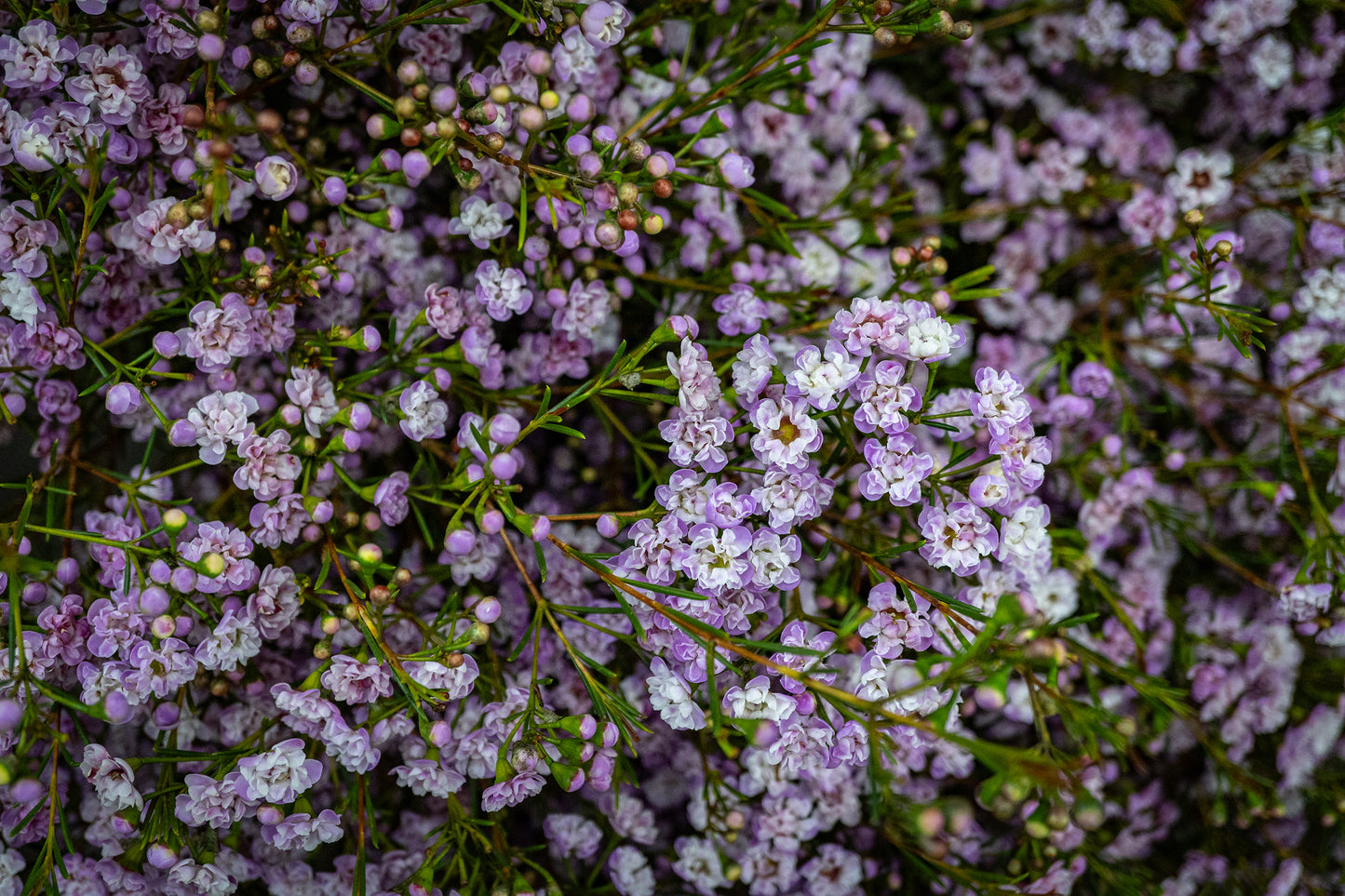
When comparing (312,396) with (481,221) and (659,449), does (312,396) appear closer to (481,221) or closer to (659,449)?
(481,221)

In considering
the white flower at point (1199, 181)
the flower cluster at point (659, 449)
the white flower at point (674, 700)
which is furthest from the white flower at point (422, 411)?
the white flower at point (1199, 181)

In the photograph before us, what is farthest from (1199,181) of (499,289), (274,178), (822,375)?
(274,178)

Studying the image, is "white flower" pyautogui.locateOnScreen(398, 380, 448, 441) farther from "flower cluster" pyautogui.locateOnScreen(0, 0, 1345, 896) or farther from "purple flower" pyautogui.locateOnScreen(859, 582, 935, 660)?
"purple flower" pyautogui.locateOnScreen(859, 582, 935, 660)

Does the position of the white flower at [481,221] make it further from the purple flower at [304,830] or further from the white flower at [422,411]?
the purple flower at [304,830]

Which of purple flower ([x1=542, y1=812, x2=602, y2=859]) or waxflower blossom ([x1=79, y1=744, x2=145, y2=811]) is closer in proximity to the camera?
waxflower blossom ([x1=79, y1=744, x2=145, y2=811])

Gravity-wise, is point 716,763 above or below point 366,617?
below

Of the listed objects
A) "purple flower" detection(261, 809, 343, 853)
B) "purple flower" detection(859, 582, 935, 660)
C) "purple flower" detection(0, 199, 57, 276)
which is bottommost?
"purple flower" detection(261, 809, 343, 853)

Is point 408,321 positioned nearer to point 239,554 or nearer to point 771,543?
point 239,554

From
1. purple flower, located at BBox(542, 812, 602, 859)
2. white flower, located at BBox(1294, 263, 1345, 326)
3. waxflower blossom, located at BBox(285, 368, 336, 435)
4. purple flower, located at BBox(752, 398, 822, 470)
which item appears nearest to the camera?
purple flower, located at BBox(752, 398, 822, 470)

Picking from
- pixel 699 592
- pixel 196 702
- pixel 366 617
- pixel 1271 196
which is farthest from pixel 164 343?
pixel 1271 196

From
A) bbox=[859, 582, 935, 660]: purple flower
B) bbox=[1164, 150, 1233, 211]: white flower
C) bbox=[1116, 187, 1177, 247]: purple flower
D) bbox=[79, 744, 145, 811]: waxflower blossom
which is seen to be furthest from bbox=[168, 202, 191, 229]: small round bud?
bbox=[1164, 150, 1233, 211]: white flower

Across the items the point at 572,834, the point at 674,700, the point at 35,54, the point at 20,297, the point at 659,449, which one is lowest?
the point at 572,834
